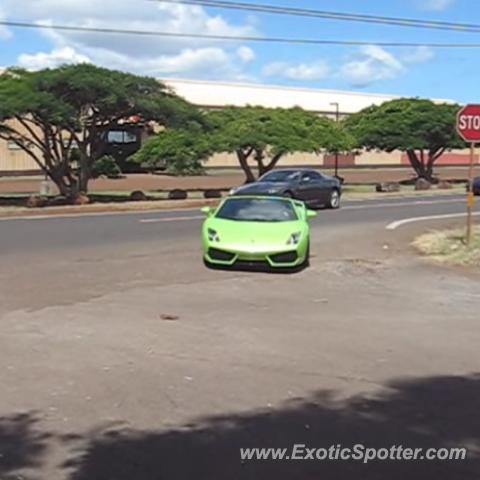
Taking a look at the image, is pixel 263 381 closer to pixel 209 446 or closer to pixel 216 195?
pixel 209 446

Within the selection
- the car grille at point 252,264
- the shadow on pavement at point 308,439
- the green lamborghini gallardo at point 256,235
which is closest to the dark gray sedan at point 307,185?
the green lamborghini gallardo at point 256,235

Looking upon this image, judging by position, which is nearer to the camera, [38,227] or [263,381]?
[263,381]

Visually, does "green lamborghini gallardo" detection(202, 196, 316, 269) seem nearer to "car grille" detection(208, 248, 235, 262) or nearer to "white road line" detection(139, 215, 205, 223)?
"car grille" detection(208, 248, 235, 262)

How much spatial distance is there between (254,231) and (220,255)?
73cm

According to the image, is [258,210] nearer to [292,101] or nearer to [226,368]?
[226,368]

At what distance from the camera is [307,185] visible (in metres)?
34.4

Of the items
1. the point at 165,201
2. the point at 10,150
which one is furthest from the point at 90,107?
the point at 10,150

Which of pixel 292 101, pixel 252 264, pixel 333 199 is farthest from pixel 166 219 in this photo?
pixel 292 101

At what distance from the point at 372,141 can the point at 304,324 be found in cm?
5001

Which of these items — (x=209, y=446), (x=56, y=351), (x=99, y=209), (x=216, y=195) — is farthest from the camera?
(x=216, y=195)

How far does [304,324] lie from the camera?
36.7 feet

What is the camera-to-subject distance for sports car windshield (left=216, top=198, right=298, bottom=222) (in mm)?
17562

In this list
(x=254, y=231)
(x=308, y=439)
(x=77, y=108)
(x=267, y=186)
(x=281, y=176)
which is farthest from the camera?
(x=77, y=108)

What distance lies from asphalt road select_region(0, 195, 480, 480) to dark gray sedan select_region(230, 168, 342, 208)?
15.7m
